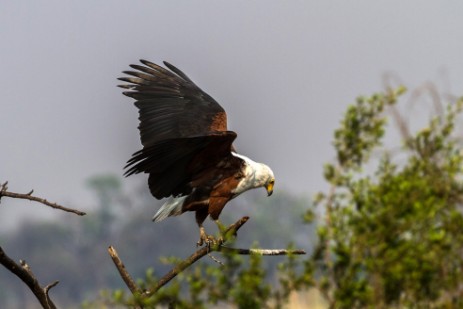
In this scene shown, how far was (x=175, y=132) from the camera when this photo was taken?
376 inches

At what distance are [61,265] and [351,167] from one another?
95.7 m

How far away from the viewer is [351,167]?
499 inches

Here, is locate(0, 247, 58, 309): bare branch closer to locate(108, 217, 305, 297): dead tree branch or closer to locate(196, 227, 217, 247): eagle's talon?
locate(108, 217, 305, 297): dead tree branch

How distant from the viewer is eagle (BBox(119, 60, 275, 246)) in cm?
825

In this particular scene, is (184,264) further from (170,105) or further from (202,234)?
(170,105)

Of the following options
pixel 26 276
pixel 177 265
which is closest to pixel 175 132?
pixel 177 265

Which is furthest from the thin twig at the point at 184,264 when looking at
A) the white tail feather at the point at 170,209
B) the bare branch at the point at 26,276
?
the white tail feather at the point at 170,209

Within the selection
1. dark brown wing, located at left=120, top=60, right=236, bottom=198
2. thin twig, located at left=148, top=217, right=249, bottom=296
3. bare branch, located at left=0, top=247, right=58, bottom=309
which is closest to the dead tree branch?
thin twig, located at left=148, top=217, right=249, bottom=296

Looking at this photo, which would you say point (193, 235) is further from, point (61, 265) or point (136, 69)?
point (136, 69)

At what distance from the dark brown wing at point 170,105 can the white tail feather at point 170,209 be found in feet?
2.84

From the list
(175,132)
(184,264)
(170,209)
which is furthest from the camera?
(175,132)

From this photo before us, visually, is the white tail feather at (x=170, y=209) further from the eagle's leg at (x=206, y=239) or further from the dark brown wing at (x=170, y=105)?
the dark brown wing at (x=170, y=105)

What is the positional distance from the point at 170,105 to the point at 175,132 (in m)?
0.45

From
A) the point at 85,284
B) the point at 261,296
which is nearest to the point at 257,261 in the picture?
the point at 261,296
